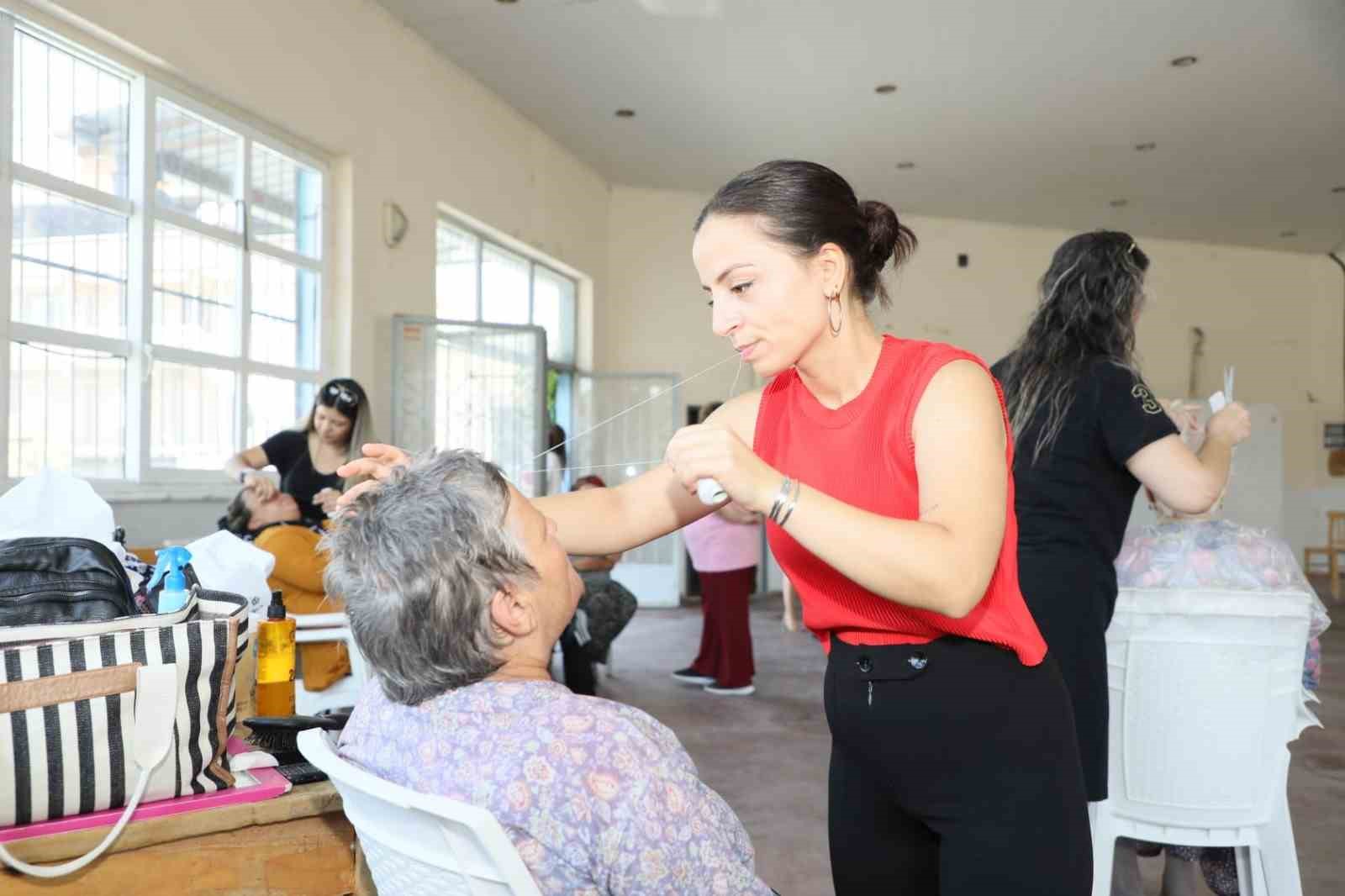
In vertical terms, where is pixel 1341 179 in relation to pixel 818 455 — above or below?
above

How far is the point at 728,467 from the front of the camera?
991mm

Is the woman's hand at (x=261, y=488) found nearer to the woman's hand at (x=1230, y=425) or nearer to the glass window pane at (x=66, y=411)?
the glass window pane at (x=66, y=411)

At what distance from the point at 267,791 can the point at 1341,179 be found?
10.3 meters

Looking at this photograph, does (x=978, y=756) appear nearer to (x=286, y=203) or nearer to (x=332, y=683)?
(x=332, y=683)

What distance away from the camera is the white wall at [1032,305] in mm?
9688

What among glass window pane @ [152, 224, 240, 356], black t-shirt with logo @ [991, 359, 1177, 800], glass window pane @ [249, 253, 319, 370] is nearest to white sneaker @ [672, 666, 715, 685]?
glass window pane @ [249, 253, 319, 370]

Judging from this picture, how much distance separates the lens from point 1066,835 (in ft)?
3.73

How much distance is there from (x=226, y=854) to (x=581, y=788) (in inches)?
18.8

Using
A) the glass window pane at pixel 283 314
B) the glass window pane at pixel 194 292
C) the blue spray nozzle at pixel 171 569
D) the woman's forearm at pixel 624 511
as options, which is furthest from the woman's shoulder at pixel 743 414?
the glass window pane at pixel 283 314

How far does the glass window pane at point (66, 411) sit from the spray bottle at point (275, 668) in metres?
2.82

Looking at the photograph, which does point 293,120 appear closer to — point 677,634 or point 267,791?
point 677,634

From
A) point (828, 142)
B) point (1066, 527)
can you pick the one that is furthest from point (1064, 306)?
point (828, 142)

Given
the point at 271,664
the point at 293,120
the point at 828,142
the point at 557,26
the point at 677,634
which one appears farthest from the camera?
the point at 828,142

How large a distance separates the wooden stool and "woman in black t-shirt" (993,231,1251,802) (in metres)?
9.03
